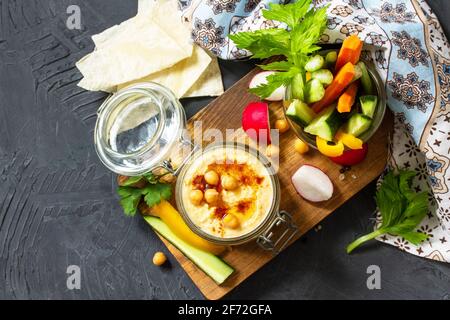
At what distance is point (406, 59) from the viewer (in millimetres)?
1672

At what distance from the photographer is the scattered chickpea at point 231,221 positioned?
167 centimetres

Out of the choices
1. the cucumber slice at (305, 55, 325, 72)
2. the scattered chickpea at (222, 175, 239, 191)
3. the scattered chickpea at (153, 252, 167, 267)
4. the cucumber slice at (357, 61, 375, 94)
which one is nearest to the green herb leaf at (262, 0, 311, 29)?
the cucumber slice at (305, 55, 325, 72)

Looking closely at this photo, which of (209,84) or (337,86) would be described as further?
(209,84)

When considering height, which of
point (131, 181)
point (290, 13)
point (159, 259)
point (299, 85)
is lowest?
point (159, 259)

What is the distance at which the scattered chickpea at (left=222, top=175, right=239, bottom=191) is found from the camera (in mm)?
1688

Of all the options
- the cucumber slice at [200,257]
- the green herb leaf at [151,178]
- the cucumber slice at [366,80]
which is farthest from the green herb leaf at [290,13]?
the cucumber slice at [200,257]

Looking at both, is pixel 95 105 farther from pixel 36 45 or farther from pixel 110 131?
pixel 36 45

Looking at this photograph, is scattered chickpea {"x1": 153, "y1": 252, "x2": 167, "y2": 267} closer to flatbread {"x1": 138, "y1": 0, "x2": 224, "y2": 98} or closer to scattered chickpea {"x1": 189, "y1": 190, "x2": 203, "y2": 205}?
scattered chickpea {"x1": 189, "y1": 190, "x2": 203, "y2": 205}

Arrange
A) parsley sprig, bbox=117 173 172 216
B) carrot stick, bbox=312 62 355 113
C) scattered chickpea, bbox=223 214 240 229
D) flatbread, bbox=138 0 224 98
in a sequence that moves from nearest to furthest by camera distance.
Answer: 1. carrot stick, bbox=312 62 355 113
2. scattered chickpea, bbox=223 214 240 229
3. parsley sprig, bbox=117 173 172 216
4. flatbread, bbox=138 0 224 98

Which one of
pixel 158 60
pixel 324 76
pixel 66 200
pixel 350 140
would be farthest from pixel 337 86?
pixel 66 200

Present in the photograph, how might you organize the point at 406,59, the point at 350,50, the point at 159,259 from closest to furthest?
the point at 350,50, the point at 406,59, the point at 159,259

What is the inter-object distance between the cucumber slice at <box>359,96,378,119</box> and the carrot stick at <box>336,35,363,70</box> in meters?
0.11

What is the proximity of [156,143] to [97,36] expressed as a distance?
48 centimetres

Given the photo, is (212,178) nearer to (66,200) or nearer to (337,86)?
(337,86)
